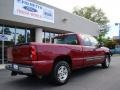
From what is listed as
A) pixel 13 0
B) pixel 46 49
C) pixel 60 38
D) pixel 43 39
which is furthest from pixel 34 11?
pixel 46 49

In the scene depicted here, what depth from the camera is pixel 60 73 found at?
728 centimetres

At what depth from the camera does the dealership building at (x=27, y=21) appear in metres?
15.1

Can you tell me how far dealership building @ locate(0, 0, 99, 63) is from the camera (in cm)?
1507

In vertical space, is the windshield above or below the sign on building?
below

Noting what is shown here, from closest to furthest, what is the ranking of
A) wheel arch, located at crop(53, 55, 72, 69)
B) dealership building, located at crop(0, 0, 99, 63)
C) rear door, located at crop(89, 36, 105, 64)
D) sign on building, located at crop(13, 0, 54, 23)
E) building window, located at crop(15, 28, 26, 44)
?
wheel arch, located at crop(53, 55, 72, 69), rear door, located at crop(89, 36, 105, 64), dealership building, located at crop(0, 0, 99, 63), sign on building, located at crop(13, 0, 54, 23), building window, located at crop(15, 28, 26, 44)

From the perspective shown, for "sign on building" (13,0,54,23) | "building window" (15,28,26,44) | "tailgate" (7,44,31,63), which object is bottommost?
"tailgate" (7,44,31,63)

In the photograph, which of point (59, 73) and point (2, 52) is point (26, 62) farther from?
point (2, 52)

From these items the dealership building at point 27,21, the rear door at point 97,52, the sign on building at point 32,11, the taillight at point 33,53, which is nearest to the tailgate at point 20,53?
the taillight at point 33,53

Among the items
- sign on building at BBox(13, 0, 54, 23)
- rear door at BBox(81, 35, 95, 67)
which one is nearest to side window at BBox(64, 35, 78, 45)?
rear door at BBox(81, 35, 95, 67)

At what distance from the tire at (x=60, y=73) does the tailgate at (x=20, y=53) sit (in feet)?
3.41

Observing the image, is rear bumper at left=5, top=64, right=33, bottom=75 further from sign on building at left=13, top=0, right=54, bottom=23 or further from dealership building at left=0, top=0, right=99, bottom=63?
sign on building at left=13, top=0, right=54, bottom=23

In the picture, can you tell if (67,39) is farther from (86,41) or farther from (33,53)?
(33,53)

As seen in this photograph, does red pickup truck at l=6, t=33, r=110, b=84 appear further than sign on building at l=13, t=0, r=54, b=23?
No

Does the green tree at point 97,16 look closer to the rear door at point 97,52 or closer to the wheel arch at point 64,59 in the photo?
the rear door at point 97,52
